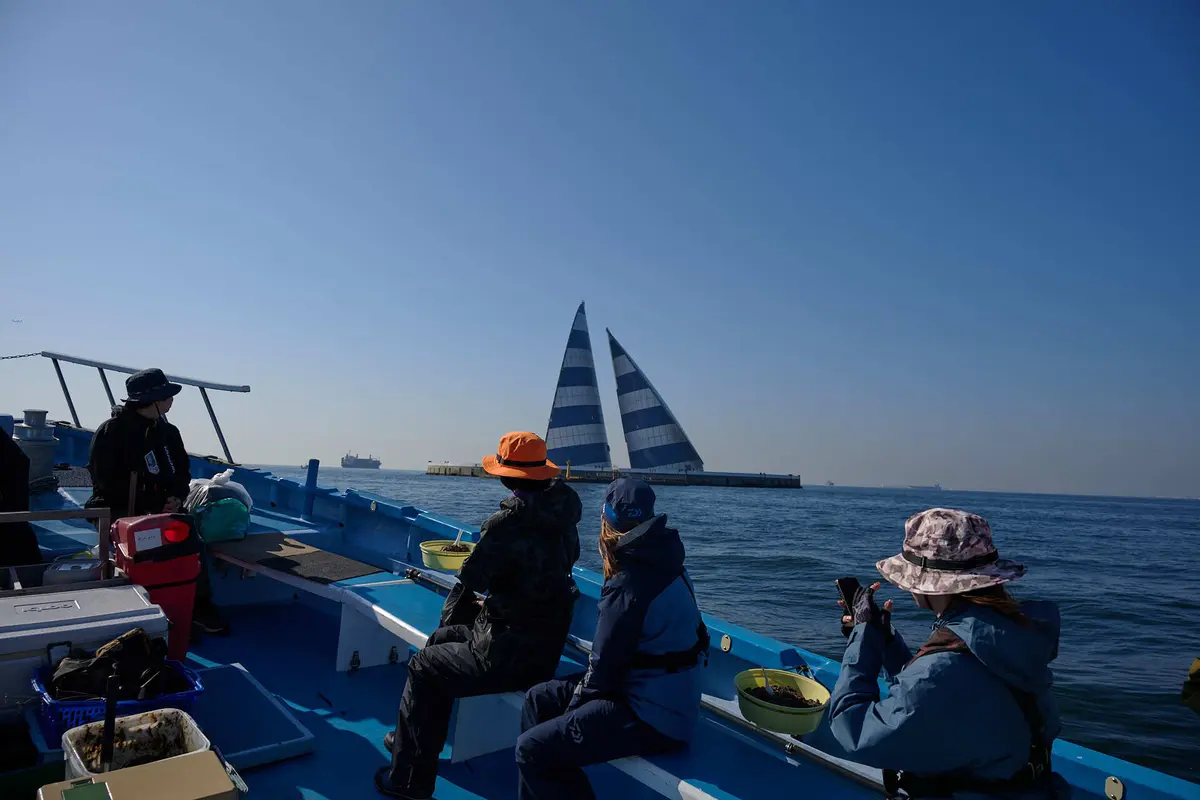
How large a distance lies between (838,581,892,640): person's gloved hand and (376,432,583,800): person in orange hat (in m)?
1.15

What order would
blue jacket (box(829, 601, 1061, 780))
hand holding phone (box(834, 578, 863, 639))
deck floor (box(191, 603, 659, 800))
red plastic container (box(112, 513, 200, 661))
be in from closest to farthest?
blue jacket (box(829, 601, 1061, 780)) → hand holding phone (box(834, 578, 863, 639)) → deck floor (box(191, 603, 659, 800)) → red plastic container (box(112, 513, 200, 661))

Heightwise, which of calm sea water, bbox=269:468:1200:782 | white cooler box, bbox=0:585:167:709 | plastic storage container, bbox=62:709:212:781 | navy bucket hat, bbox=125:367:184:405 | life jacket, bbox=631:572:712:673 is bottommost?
calm sea water, bbox=269:468:1200:782

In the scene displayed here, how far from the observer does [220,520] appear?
4.39m

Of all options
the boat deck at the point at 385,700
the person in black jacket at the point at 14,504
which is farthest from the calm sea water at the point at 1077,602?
the person in black jacket at the point at 14,504

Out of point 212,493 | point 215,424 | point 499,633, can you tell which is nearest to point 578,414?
point 215,424

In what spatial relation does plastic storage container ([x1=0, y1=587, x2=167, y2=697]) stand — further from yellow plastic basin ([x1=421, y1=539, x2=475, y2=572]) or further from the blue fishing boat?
yellow plastic basin ([x1=421, y1=539, x2=475, y2=572])

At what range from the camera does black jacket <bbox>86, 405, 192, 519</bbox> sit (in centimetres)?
399

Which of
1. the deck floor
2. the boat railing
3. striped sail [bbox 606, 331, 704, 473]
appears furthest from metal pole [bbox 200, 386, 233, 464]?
striped sail [bbox 606, 331, 704, 473]

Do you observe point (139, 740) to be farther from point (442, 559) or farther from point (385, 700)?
point (442, 559)

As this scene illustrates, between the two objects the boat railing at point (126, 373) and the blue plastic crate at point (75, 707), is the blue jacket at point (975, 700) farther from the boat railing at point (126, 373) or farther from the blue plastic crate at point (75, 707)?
the boat railing at point (126, 373)

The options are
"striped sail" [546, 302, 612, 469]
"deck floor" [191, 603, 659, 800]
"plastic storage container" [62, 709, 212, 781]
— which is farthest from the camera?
"striped sail" [546, 302, 612, 469]

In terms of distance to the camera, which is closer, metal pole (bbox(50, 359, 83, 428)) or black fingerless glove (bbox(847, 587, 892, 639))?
black fingerless glove (bbox(847, 587, 892, 639))

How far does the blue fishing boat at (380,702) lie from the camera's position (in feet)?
7.93

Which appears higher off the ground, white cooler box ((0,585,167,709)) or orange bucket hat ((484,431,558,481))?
orange bucket hat ((484,431,558,481))
